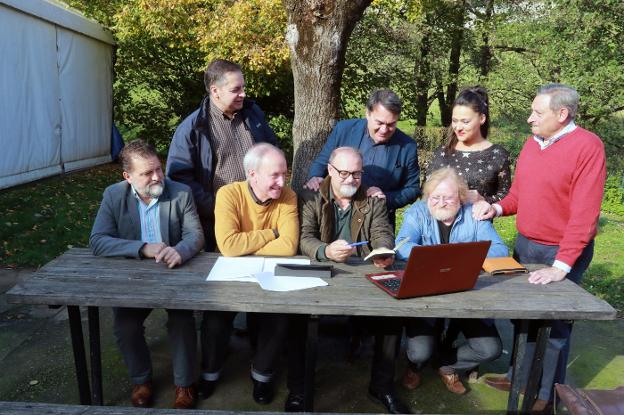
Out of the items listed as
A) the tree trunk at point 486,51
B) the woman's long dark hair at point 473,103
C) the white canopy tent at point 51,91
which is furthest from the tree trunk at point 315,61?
the tree trunk at point 486,51

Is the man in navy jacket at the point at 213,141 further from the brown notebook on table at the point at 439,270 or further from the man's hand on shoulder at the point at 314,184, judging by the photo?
the brown notebook on table at the point at 439,270

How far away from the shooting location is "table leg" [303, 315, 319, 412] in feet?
8.75

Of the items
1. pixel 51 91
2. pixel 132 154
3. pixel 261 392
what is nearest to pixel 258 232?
pixel 132 154

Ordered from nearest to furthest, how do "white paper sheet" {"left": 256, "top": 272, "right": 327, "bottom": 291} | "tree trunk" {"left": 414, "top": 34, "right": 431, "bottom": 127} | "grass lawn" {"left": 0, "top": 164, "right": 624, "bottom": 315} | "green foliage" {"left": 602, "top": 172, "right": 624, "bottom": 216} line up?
"white paper sheet" {"left": 256, "top": 272, "right": 327, "bottom": 291} < "grass lawn" {"left": 0, "top": 164, "right": 624, "bottom": 315} < "green foliage" {"left": 602, "top": 172, "right": 624, "bottom": 216} < "tree trunk" {"left": 414, "top": 34, "right": 431, "bottom": 127}

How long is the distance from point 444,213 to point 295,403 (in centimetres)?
143

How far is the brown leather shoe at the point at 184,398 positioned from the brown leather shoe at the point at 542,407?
6.65 ft

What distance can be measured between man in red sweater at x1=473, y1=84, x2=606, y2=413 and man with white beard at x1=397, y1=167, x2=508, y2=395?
0.13m

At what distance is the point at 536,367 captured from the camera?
9.55 ft

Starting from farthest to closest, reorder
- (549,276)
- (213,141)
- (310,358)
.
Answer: (213,141)
(549,276)
(310,358)

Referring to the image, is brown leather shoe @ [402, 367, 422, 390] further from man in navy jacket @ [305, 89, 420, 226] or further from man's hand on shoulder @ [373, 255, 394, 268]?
man in navy jacket @ [305, 89, 420, 226]

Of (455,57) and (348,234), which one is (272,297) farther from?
(455,57)

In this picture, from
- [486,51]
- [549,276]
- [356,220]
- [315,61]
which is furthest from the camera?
[486,51]

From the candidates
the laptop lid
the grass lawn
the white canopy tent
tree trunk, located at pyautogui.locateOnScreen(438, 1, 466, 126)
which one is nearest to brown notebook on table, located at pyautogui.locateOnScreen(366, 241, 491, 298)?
the laptop lid

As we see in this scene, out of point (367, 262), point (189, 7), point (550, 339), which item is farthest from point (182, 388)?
point (189, 7)
